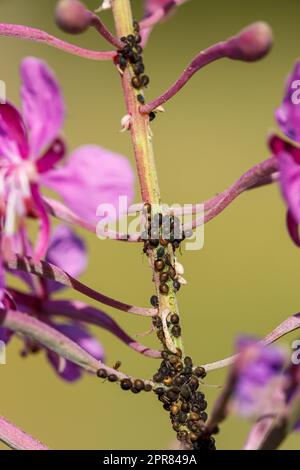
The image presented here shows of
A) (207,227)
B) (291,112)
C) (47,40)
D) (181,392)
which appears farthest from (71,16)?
(207,227)

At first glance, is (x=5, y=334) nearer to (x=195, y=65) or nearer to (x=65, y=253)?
(x=65, y=253)

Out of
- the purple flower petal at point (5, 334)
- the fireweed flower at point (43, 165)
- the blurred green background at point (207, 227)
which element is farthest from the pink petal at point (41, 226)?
the blurred green background at point (207, 227)

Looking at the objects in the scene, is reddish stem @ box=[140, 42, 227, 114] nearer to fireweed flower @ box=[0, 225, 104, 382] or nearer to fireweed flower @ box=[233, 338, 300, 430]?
fireweed flower @ box=[0, 225, 104, 382]

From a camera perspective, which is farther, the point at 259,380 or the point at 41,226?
the point at 41,226

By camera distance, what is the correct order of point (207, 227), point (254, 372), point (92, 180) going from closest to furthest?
point (254, 372) → point (92, 180) → point (207, 227)

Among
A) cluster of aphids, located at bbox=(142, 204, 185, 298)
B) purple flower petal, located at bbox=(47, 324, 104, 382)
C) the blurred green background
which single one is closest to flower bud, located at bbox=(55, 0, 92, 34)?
cluster of aphids, located at bbox=(142, 204, 185, 298)

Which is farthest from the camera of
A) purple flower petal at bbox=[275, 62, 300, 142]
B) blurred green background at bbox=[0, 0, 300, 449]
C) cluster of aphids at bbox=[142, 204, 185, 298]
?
blurred green background at bbox=[0, 0, 300, 449]

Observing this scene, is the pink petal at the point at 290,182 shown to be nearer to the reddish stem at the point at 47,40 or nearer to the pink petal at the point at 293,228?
the pink petal at the point at 293,228

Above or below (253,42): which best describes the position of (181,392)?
below
